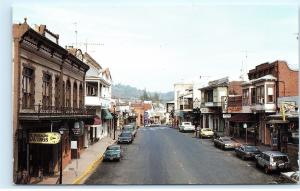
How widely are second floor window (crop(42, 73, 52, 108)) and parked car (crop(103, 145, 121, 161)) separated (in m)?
3.42

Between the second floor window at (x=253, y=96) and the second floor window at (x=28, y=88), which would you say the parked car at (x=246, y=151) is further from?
the second floor window at (x=28, y=88)

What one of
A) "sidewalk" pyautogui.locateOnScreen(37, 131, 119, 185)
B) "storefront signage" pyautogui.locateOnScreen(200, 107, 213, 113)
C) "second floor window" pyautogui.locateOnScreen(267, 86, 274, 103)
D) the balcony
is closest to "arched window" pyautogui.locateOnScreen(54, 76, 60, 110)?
the balcony

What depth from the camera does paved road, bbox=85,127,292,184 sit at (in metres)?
18.0

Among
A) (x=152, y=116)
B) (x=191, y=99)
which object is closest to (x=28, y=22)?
(x=152, y=116)

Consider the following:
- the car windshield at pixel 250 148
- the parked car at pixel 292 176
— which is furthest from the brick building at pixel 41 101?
the parked car at pixel 292 176

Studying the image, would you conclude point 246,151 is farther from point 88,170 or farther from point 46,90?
point 46,90

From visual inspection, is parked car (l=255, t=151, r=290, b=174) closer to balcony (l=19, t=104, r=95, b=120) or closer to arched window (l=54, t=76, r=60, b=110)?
balcony (l=19, t=104, r=95, b=120)

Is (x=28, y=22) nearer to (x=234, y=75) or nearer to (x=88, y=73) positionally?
(x=88, y=73)

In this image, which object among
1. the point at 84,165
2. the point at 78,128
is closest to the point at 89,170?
the point at 84,165

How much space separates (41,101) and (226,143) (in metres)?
8.93

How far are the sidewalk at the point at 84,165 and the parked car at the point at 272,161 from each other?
6.46 metres

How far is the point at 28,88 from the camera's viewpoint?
61.7 feet

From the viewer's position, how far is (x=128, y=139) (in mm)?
24000

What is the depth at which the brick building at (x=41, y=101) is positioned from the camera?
17703mm
